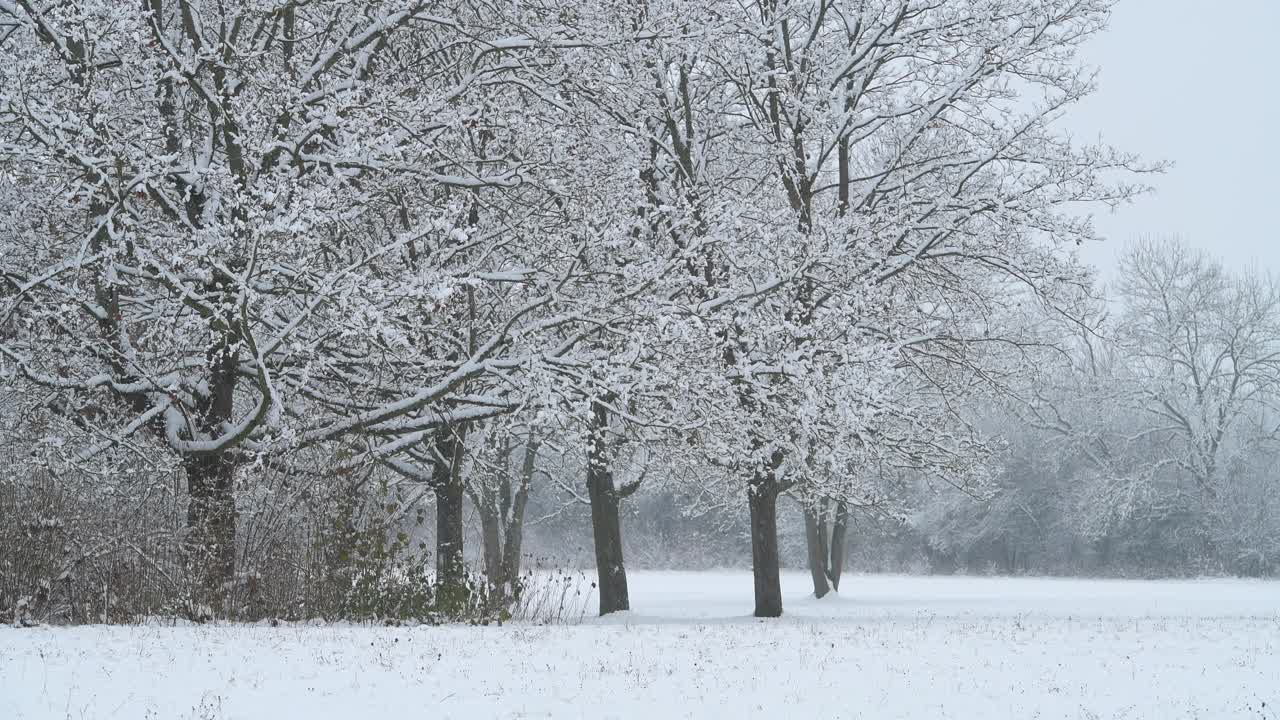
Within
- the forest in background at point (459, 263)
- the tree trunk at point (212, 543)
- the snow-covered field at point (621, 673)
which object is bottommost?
the snow-covered field at point (621, 673)

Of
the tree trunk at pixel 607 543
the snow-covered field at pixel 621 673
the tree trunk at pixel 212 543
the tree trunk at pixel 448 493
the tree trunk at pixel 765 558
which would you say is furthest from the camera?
the tree trunk at pixel 765 558

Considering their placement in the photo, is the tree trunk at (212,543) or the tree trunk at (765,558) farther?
the tree trunk at (765,558)

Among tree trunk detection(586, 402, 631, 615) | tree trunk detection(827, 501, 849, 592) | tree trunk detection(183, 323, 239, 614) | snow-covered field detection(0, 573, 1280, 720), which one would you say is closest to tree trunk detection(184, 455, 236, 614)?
tree trunk detection(183, 323, 239, 614)

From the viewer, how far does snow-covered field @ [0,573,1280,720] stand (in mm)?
6742

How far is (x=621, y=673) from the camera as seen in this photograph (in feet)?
26.1

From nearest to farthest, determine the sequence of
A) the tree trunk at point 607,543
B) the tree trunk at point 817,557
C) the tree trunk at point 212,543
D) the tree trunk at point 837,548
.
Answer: the tree trunk at point 212,543 < the tree trunk at point 607,543 < the tree trunk at point 817,557 < the tree trunk at point 837,548

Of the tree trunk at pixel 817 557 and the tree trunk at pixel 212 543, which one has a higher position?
the tree trunk at pixel 212 543

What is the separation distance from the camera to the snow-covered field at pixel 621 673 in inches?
265

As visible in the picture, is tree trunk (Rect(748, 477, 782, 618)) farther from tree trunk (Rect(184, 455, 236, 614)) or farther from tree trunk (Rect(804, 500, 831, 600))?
tree trunk (Rect(804, 500, 831, 600))

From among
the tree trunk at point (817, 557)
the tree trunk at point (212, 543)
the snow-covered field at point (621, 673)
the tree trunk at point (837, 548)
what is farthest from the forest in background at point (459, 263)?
the tree trunk at point (837, 548)

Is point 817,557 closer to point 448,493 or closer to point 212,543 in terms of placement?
point 448,493

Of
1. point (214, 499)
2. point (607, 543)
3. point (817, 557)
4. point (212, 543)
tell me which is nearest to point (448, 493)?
point (607, 543)

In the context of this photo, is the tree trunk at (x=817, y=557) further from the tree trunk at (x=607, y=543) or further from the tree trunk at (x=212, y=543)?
A: the tree trunk at (x=212, y=543)

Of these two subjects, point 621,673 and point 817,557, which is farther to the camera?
point 817,557
